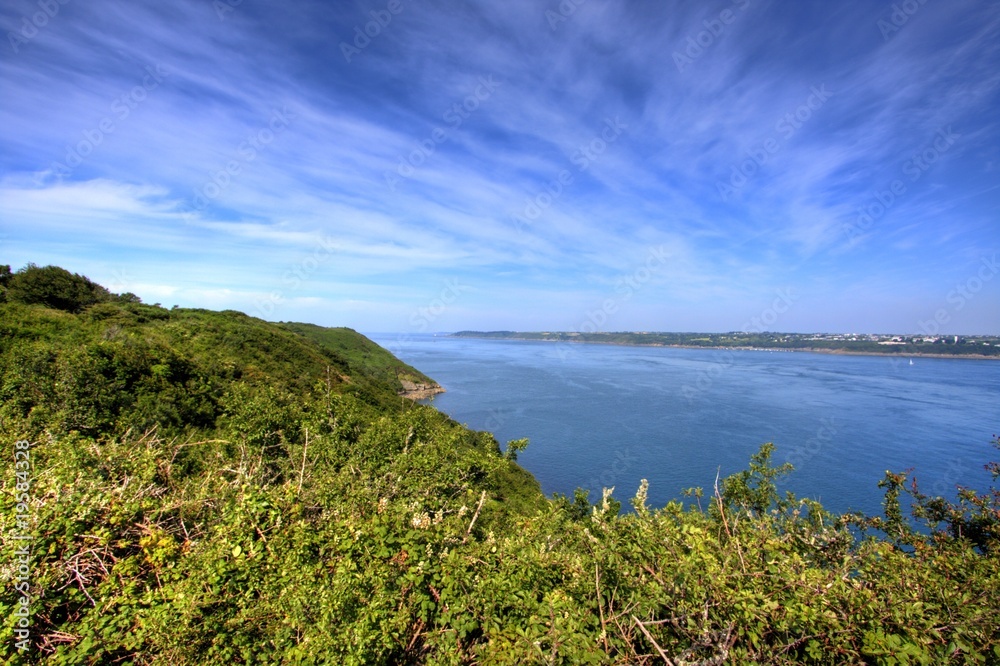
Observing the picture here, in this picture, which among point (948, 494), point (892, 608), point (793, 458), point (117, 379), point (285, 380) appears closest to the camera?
point (892, 608)

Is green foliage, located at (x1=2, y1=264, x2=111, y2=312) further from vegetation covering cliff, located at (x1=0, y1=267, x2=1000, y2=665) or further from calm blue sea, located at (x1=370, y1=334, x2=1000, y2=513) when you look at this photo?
calm blue sea, located at (x1=370, y1=334, x2=1000, y2=513)

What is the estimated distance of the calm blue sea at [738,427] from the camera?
35.2 meters

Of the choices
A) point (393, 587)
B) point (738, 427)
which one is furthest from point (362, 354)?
point (393, 587)

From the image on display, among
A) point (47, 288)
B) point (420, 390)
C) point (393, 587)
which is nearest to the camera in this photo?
point (393, 587)

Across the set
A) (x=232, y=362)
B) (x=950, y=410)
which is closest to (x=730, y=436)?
(x=950, y=410)

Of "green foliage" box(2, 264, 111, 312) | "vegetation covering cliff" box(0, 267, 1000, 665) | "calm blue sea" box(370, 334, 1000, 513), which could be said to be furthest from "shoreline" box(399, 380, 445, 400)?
"vegetation covering cliff" box(0, 267, 1000, 665)

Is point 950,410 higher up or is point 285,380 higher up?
point 285,380

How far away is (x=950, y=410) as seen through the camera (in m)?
56.8

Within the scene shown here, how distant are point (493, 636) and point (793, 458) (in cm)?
Result: 4482

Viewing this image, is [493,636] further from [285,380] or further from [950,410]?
[950,410]

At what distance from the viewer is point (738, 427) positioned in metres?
49.3

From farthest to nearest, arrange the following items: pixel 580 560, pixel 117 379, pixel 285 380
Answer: pixel 285 380, pixel 117 379, pixel 580 560

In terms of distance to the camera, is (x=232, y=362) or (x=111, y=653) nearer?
(x=111, y=653)

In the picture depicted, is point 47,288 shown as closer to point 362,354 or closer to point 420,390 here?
point 420,390
